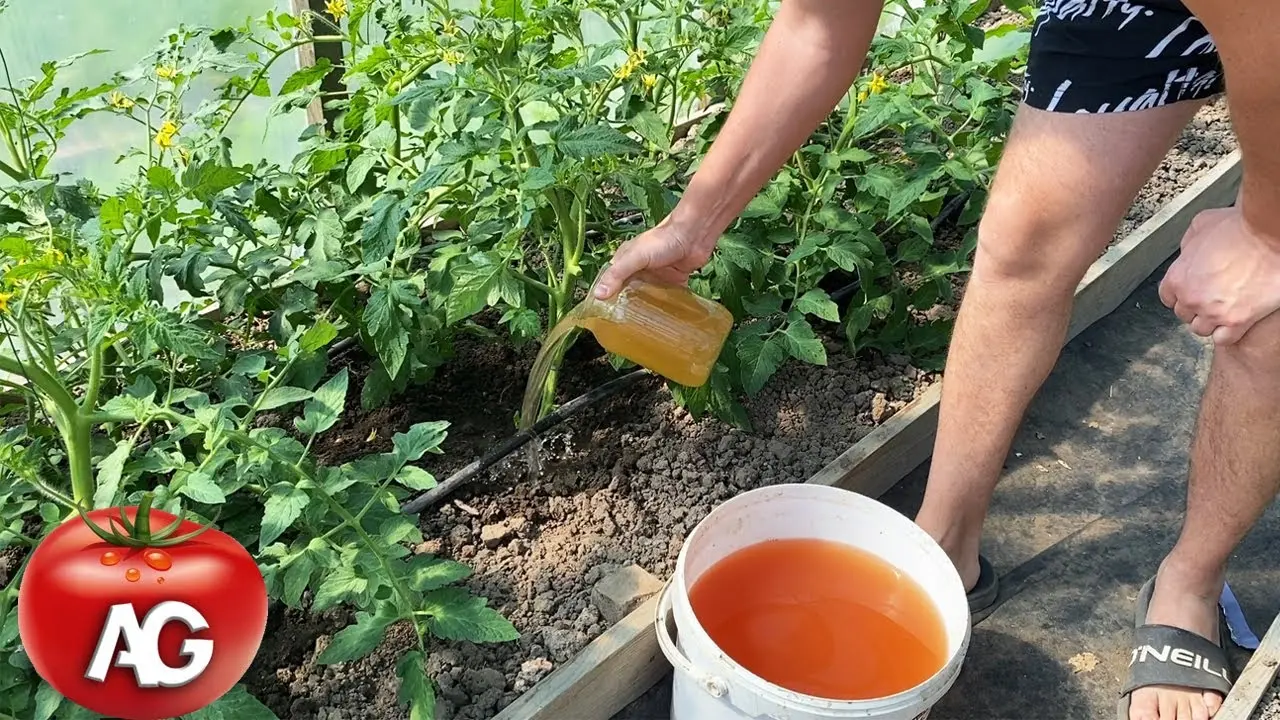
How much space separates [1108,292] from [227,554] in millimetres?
1982

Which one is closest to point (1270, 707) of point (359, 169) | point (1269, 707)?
point (1269, 707)

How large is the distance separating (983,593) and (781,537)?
42 centimetres

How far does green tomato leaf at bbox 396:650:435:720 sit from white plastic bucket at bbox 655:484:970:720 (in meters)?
0.29

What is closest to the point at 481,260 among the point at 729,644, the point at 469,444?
the point at 469,444

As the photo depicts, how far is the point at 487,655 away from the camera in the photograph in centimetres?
156

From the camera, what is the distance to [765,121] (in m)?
1.53

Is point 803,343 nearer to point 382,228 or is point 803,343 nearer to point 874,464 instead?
point 874,464

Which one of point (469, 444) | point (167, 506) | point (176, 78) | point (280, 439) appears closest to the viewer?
point (167, 506)

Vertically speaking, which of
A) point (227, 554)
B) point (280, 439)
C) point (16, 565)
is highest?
point (227, 554)

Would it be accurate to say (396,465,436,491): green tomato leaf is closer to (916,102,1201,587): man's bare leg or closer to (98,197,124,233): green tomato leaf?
(98,197,124,233): green tomato leaf

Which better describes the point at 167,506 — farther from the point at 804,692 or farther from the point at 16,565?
the point at 804,692

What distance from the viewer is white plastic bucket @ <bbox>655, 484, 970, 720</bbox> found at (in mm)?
1276

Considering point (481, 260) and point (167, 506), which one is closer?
point (167, 506)

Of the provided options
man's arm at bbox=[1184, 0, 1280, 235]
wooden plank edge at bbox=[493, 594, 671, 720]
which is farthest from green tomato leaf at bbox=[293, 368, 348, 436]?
man's arm at bbox=[1184, 0, 1280, 235]
